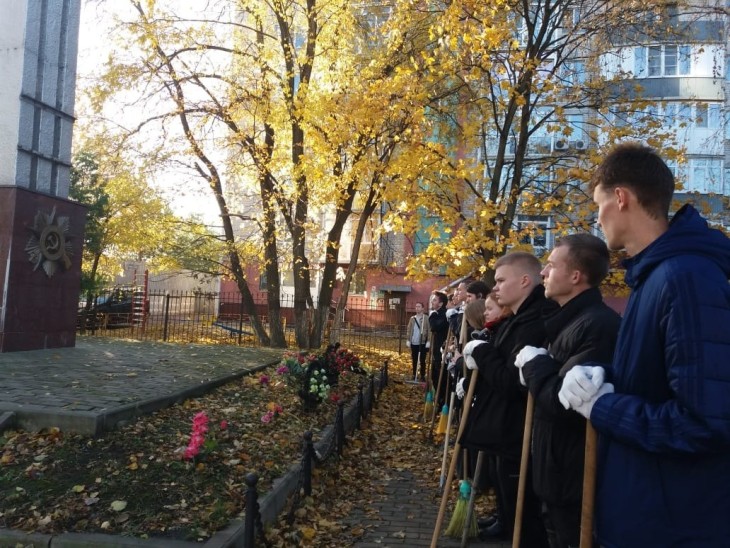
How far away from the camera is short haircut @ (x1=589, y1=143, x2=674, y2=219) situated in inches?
→ 82.5

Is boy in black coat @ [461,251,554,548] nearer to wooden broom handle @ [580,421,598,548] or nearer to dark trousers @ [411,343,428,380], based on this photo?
wooden broom handle @ [580,421,598,548]

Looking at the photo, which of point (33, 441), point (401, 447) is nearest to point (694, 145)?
point (401, 447)

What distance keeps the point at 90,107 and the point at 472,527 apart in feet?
45.1

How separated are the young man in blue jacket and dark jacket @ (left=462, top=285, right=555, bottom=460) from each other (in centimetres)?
166

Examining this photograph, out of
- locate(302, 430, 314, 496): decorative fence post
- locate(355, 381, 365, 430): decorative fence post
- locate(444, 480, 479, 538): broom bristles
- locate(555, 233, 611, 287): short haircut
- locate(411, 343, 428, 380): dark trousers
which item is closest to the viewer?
locate(555, 233, 611, 287): short haircut

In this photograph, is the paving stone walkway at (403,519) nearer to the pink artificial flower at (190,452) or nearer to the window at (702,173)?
the pink artificial flower at (190,452)

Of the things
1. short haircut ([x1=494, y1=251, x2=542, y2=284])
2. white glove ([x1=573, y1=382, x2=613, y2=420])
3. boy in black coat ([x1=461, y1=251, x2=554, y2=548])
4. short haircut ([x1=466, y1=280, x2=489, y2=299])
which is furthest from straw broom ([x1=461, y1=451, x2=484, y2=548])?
short haircut ([x1=466, y1=280, x2=489, y2=299])

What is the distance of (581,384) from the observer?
210 cm

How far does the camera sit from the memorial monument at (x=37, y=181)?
969cm

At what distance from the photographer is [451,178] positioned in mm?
12133

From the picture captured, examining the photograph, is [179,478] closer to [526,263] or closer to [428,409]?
[526,263]

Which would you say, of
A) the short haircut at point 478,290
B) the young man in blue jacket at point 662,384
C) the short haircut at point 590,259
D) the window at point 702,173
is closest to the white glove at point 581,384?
the young man in blue jacket at point 662,384

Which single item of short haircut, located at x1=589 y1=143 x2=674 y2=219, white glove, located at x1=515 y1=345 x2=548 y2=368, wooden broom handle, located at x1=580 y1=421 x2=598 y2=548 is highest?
short haircut, located at x1=589 y1=143 x2=674 y2=219

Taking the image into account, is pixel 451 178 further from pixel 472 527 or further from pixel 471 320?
pixel 472 527
